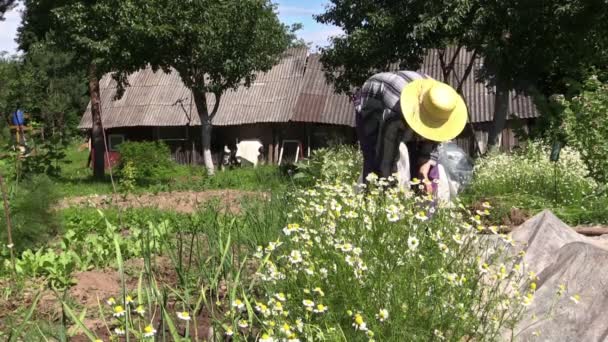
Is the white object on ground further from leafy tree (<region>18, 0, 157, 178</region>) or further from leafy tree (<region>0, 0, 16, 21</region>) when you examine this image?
leafy tree (<region>0, 0, 16, 21</region>)

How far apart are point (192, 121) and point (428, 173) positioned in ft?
74.5

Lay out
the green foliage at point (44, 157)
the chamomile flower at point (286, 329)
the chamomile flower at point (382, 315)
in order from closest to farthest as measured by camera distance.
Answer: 1. the chamomile flower at point (286, 329)
2. the chamomile flower at point (382, 315)
3. the green foliage at point (44, 157)

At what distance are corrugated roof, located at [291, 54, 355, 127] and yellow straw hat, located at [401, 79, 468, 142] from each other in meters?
20.0

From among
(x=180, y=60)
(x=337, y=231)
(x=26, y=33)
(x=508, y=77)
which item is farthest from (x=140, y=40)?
(x=26, y=33)

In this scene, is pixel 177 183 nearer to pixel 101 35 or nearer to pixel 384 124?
pixel 101 35

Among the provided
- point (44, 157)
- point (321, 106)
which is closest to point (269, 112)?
point (321, 106)

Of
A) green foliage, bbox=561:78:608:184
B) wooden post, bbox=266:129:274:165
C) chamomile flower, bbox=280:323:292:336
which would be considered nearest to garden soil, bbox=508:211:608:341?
chamomile flower, bbox=280:323:292:336

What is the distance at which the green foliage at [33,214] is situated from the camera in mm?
4895

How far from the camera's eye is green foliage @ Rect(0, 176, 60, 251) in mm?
4895

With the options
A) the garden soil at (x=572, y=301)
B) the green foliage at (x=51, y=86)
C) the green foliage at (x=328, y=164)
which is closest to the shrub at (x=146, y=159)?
the green foliage at (x=328, y=164)

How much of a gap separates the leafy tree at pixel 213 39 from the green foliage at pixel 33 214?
491 inches

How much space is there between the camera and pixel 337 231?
2.97m

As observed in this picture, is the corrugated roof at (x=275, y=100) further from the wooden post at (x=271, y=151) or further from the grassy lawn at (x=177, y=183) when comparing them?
the grassy lawn at (x=177, y=183)

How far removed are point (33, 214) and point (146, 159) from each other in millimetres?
11050
